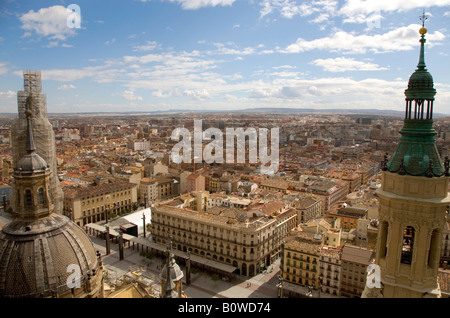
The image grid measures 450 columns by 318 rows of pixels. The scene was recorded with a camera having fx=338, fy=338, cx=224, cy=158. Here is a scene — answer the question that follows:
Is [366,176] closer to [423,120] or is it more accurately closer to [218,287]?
[218,287]

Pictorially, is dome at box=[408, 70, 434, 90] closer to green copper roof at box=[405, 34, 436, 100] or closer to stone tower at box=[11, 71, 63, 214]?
green copper roof at box=[405, 34, 436, 100]

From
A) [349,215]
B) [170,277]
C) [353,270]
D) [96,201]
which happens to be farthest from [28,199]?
[96,201]

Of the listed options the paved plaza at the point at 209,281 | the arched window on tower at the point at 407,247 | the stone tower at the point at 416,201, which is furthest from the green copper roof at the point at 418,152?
the paved plaza at the point at 209,281

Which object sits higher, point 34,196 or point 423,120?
point 423,120

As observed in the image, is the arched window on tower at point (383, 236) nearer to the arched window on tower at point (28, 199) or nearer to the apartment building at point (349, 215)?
the arched window on tower at point (28, 199)

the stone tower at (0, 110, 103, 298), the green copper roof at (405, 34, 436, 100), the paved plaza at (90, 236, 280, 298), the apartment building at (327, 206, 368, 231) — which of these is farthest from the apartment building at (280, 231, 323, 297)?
the green copper roof at (405, 34, 436, 100)
